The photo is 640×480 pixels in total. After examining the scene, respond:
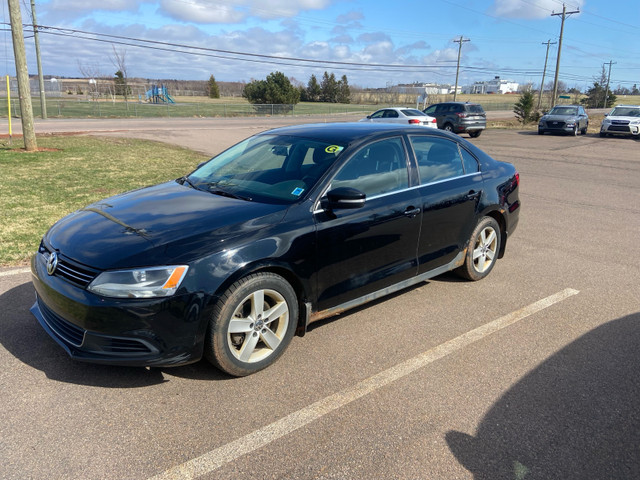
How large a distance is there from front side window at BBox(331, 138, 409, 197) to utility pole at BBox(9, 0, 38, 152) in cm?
1333

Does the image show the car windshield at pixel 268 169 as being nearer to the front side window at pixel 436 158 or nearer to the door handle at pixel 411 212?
the door handle at pixel 411 212

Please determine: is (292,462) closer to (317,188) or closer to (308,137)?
(317,188)

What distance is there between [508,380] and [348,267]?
1366 mm

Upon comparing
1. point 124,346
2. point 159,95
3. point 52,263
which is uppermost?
point 159,95

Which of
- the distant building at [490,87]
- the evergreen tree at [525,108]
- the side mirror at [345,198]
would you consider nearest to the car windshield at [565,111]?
the evergreen tree at [525,108]

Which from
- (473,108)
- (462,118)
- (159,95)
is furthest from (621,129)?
(159,95)

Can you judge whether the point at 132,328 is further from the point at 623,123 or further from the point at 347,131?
the point at 623,123

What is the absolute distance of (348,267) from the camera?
3.86 metres

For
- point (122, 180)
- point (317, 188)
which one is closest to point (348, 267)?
point (317, 188)

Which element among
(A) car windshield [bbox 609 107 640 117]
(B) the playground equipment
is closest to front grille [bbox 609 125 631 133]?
(A) car windshield [bbox 609 107 640 117]

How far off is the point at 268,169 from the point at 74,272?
1.79 m

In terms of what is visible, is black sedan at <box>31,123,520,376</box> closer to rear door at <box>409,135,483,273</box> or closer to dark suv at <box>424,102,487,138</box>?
rear door at <box>409,135,483,273</box>

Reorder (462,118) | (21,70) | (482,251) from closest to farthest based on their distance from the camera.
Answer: (482,251) → (21,70) → (462,118)

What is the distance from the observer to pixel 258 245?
130 inches
